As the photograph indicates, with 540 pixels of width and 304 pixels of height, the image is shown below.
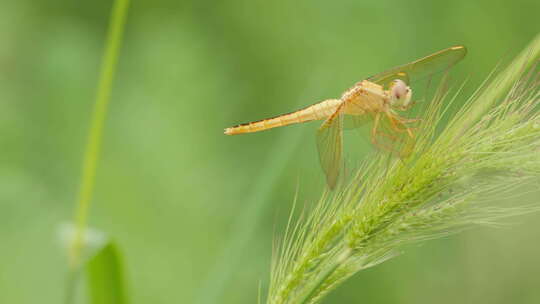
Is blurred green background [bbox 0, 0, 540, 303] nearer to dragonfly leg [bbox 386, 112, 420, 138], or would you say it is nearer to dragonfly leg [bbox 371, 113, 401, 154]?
dragonfly leg [bbox 371, 113, 401, 154]

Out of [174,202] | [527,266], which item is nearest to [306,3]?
[174,202]

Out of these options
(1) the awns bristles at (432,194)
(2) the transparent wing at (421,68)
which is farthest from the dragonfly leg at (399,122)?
(1) the awns bristles at (432,194)

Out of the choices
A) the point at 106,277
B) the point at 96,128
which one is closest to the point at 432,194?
the point at 106,277

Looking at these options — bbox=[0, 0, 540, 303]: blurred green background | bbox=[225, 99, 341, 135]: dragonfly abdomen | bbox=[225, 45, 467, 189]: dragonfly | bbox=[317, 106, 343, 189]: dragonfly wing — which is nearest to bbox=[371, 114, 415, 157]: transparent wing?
bbox=[225, 45, 467, 189]: dragonfly

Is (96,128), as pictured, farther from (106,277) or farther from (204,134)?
(204,134)

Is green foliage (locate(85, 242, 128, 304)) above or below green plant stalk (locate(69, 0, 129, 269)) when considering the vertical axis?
below

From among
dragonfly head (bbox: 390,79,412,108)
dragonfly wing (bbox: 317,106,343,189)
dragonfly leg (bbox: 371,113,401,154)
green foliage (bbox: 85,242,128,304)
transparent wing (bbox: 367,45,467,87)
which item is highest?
transparent wing (bbox: 367,45,467,87)
